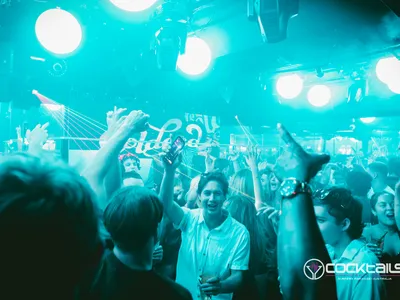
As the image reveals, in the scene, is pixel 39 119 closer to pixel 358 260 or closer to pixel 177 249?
pixel 177 249

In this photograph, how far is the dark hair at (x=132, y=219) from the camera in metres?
1.30

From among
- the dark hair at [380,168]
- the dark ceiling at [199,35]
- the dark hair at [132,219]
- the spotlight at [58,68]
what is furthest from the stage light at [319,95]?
the dark hair at [132,219]

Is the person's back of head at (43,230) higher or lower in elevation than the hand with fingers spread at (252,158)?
lower

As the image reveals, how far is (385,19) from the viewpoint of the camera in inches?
120

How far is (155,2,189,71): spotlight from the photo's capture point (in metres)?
3.29

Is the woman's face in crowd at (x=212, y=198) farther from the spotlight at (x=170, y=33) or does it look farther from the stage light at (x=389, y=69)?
the stage light at (x=389, y=69)

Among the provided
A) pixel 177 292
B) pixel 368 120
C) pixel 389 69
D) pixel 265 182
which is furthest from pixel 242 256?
pixel 368 120

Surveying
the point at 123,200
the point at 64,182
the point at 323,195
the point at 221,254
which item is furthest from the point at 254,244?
the point at 64,182

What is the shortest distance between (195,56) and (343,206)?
129 inches

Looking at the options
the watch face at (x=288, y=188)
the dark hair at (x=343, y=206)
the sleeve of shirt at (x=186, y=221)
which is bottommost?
the sleeve of shirt at (x=186, y=221)

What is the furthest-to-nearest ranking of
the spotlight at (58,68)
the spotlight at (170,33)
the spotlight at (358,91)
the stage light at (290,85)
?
the stage light at (290,85) < the spotlight at (358,91) < the spotlight at (58,68) < the spotlight at (170,33)

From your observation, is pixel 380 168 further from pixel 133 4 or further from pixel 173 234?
pixel 133 4

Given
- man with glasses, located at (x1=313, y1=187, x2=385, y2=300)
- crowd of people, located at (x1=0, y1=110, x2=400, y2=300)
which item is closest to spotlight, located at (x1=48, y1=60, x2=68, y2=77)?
crowd of people, located at (x1=0, y1=110, x2=400, y2=300)

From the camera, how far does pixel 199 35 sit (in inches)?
175
